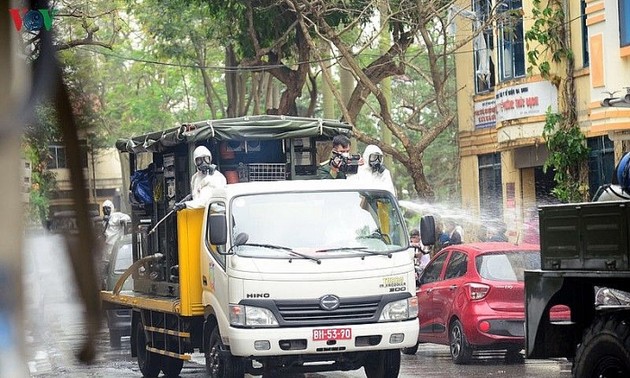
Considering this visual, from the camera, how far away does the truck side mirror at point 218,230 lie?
38.6 ft

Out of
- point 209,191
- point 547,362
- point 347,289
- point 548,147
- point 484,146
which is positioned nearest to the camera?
point 347,289

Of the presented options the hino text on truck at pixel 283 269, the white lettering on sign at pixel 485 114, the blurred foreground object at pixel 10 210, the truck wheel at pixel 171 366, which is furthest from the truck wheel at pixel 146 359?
the white lettering on sign at pixel 485 114

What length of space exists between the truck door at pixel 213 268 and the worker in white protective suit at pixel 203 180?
378 mm

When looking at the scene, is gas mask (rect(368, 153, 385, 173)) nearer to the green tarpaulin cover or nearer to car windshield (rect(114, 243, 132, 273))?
the green tarpaulin cover

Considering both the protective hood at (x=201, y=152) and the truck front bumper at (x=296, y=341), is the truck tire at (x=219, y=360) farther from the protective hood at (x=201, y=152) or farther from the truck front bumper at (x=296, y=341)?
the protective hood at (x=201, y=152)

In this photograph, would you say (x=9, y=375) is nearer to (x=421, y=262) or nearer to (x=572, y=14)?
(x=421, y=262)

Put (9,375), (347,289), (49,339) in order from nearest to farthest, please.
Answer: (9,375)
(347,289)
(49,339)

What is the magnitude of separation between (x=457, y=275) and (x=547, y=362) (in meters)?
1.58

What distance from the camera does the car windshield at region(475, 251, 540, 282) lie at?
15.2 meters

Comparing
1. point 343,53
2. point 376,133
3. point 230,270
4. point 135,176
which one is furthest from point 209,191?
point 376,133

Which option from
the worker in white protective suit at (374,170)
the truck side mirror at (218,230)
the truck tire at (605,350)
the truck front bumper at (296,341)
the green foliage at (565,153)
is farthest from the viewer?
the green foliage at (565,153)

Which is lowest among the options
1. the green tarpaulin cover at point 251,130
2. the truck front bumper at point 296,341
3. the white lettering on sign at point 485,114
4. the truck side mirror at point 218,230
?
the truck front bumper at point 296,341

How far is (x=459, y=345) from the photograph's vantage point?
15.6 m

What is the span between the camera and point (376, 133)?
5056 cm
